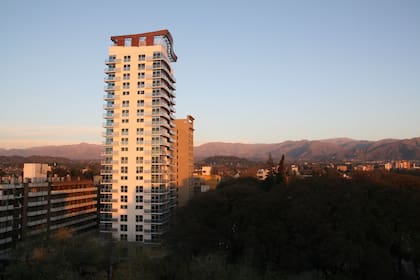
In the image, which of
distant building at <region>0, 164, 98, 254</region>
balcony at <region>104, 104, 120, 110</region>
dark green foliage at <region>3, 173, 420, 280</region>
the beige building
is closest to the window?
balcony at <region>104, 104, 120, 110</region>

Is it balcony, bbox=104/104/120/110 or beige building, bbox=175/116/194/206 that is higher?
balcony, bbox=104/104/120/110

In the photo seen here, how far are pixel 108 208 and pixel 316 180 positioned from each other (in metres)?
27.4

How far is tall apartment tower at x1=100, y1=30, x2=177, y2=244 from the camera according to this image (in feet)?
167

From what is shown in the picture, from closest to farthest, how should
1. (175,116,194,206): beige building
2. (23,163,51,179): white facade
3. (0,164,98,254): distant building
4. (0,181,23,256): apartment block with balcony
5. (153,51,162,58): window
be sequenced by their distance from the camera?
1. (0,181,23,256): apartment block with balcony
2. (0,164,98,254): distant building
3. (23,163,51,179): white facade
4. (153,51,162,58): window
5. (175,116,194,206): beige building

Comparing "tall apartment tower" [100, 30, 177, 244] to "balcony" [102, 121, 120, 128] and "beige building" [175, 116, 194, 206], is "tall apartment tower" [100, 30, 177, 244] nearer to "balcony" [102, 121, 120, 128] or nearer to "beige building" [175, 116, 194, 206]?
"balcony" [102, 121, 120, 128]

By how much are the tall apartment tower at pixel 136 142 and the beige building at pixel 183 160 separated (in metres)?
12.5

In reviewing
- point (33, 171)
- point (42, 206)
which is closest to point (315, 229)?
point (42, 206)

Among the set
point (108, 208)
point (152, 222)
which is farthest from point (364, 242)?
point (108, 208)

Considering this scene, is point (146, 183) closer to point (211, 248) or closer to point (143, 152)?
point (143, 152)

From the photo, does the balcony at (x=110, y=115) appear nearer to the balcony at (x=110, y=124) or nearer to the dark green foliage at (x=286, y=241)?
the balcony at (x=110, y=124)

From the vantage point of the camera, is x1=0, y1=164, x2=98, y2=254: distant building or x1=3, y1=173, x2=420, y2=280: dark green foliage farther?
x1=0, y1=164, x2=98, y2=254: distant building

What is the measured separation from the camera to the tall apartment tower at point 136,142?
50.9 m

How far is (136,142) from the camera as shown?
52.0 meters

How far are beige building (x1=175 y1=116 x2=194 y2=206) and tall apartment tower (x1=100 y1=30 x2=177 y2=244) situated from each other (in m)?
12.5
